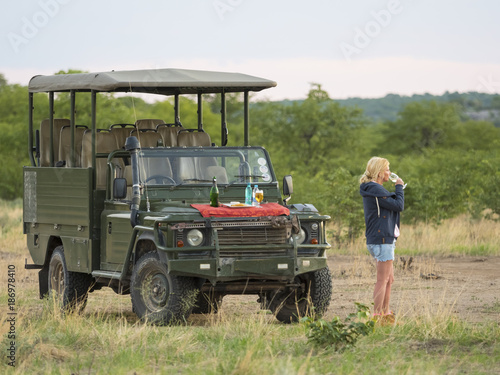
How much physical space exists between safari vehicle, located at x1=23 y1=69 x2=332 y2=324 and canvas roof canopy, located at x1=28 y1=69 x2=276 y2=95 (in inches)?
0.7

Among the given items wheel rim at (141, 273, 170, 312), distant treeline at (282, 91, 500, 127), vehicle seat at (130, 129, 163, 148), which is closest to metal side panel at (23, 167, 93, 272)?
vehicle seat at (130, 129, 163, 148)

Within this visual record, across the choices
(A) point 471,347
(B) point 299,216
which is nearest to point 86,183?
(B) point 299,216

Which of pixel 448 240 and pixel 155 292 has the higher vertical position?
pixel 155 292

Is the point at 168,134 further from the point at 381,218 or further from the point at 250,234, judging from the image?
the point at 381,218

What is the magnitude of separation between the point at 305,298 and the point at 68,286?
3.24m

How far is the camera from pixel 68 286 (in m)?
12.0

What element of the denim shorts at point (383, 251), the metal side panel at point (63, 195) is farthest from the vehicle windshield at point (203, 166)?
the denim shorts at point (383, 251)

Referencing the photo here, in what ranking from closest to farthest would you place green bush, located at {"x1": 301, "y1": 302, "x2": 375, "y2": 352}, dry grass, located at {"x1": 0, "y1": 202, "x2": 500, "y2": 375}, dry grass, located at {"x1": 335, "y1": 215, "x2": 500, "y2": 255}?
1. dry grass, located at {"x1": 0, "y1": 202, "x2": 500, "y2": 375}
2. green bush, located at {"x1": 301, "y1": 302, "x2": 375, "y2": 352}
3. dry grass, located at {"x1": 335, "y1": 215, "x2": 500, "y2": 255}

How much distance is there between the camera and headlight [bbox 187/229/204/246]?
32.1 feet

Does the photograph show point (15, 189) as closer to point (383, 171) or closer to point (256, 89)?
point (256, 89)

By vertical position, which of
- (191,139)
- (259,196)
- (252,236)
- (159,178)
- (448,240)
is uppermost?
(191,139)

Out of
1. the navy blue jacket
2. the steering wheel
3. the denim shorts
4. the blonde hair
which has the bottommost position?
the denim shorts

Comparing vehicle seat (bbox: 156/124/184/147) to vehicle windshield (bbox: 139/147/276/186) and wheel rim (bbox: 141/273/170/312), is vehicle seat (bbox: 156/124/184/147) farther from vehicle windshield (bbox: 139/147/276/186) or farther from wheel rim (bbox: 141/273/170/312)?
wheel rim (bbox: 141/273/170/312)

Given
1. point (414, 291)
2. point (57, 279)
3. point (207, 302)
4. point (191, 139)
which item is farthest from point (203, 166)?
point (414, 291)
